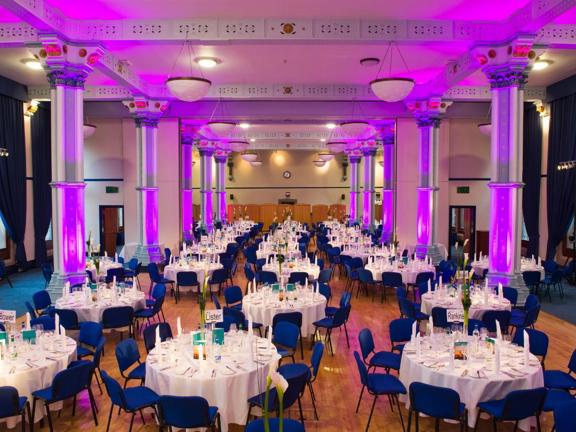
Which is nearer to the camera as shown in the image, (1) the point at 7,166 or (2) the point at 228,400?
(2) the point at 228,400

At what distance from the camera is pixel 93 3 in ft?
31.9

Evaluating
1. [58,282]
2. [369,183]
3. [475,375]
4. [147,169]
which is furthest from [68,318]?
[369,183]

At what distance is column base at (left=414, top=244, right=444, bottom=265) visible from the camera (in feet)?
56.8

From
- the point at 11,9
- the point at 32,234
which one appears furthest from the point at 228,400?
the point at 32,234

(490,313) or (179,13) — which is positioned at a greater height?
(179,13)

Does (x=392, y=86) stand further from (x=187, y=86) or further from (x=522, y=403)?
(x=522, y=403)

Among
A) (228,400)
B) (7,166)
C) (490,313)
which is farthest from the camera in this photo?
(7,166)

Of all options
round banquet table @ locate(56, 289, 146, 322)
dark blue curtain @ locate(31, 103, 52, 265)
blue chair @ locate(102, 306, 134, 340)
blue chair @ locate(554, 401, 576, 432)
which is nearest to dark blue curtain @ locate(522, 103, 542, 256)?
round banquet table @ locate(56, 289, 146, 322)

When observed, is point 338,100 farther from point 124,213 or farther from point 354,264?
point 124,213

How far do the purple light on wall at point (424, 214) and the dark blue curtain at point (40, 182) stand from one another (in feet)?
43.9

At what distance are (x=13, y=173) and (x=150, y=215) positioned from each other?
4559mm

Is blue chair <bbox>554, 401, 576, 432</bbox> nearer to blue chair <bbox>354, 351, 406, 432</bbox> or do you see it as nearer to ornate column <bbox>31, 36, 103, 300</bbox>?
blue chair <bbox>354, 351, 406, 432</bbox>

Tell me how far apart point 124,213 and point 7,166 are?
505 cm

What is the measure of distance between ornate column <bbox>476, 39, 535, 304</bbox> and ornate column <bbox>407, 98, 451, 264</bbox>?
566 centimetres
